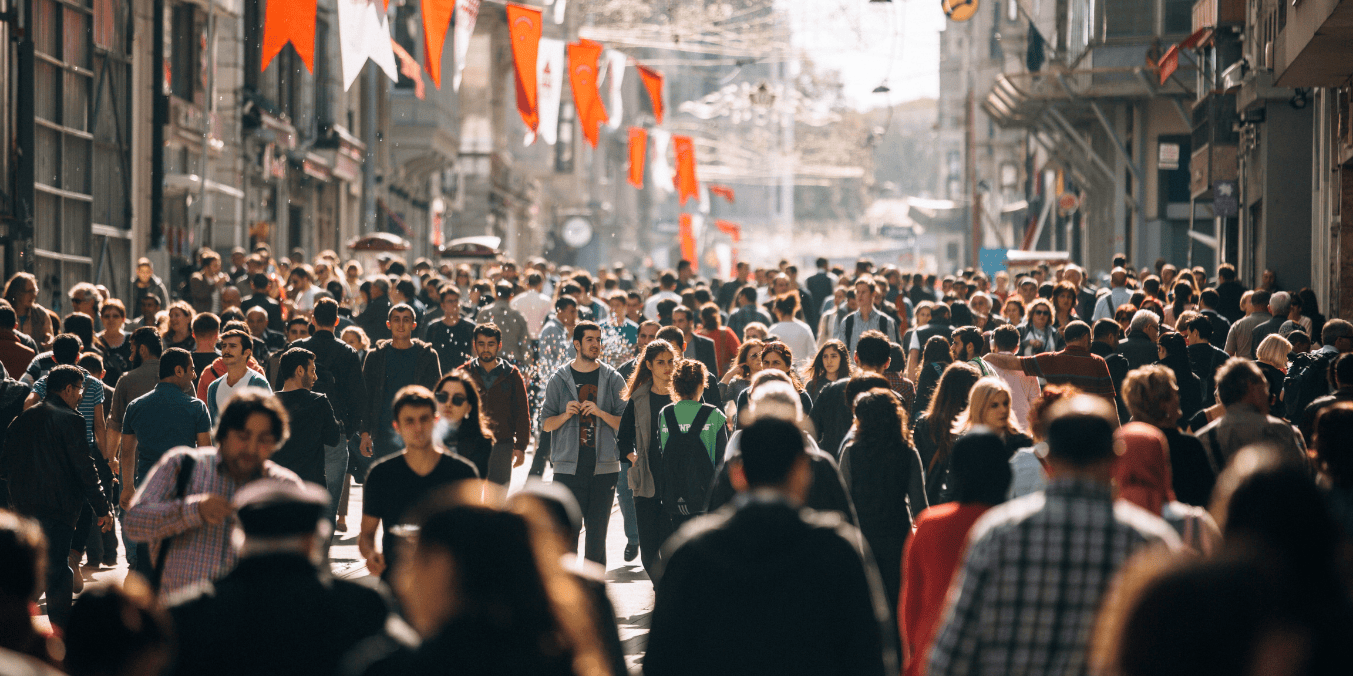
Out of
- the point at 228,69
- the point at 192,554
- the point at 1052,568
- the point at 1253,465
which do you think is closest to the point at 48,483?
the point at 192,554

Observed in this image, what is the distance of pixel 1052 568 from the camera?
13.0 ft

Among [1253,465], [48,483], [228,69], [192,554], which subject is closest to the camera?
[1253,465]

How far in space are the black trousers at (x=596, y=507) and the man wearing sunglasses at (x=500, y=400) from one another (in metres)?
0.65

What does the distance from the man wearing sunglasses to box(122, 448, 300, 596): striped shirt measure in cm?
495

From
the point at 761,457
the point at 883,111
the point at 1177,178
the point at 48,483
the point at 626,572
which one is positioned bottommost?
the point at 626,572

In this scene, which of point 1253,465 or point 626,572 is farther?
point 626,572

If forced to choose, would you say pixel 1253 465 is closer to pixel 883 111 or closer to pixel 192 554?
pixel 192 554

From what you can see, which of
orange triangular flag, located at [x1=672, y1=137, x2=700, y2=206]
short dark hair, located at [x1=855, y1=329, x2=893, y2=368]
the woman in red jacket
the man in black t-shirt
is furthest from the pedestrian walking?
orange triangular flag, located at [x1=672, y1=137, x2=700, y2=206]

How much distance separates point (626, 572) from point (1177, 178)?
86.1ft

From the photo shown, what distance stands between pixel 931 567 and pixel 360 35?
39.6 feet

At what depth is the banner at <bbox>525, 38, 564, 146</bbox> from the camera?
2497 cm

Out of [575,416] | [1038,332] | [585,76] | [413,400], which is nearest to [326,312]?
[575,416]

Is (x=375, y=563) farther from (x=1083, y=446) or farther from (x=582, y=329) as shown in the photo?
(x=582, y=329)

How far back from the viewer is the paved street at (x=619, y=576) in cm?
852
